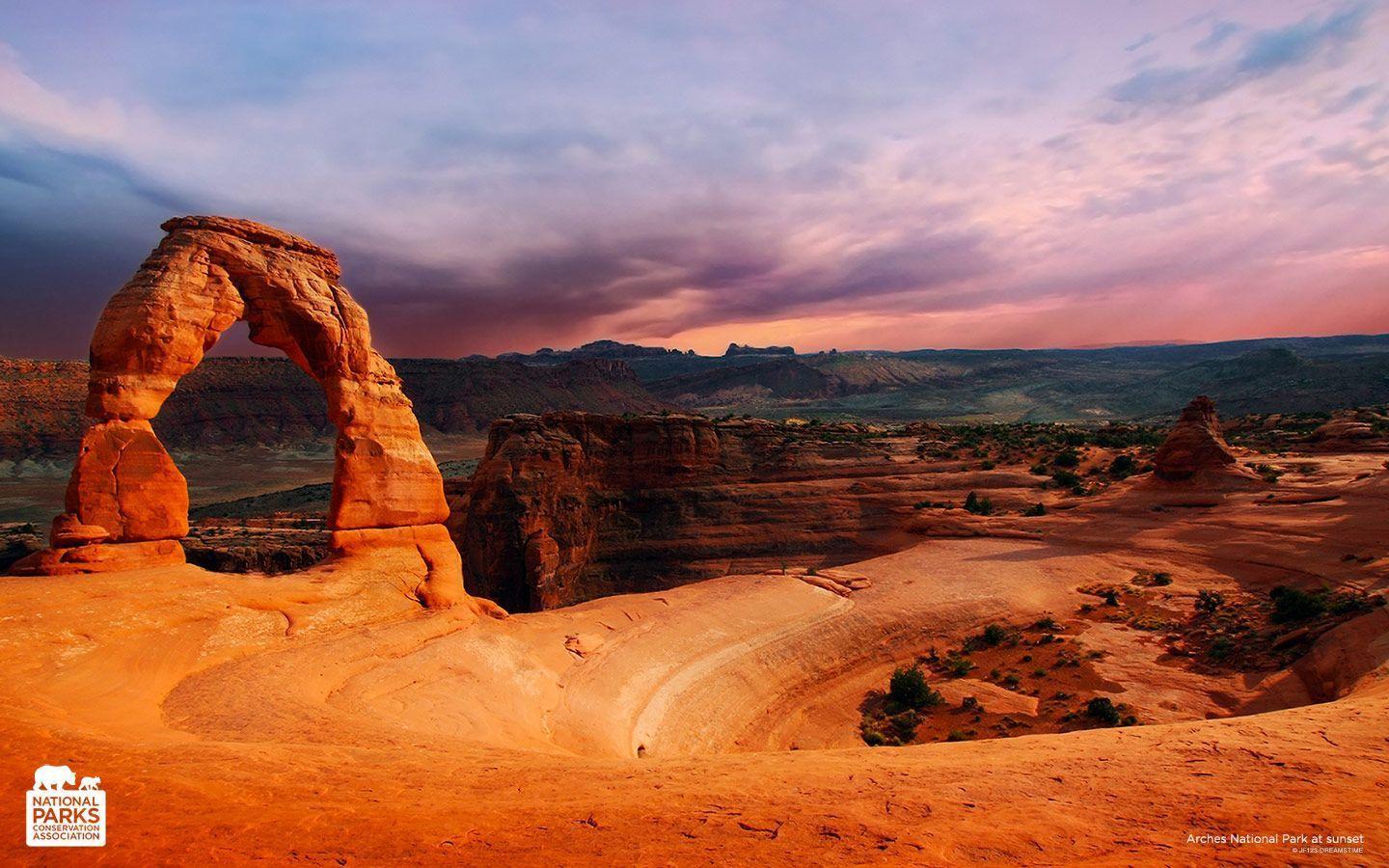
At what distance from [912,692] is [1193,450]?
26035mm

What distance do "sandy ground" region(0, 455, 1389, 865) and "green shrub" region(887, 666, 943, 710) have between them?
1.39 m

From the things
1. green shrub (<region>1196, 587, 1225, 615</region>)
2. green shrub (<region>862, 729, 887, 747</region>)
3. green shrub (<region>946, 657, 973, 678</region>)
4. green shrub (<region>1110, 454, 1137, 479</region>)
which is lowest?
green shrub (<region>862, 729, 887, 747</region>)

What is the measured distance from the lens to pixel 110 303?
45.8 ft

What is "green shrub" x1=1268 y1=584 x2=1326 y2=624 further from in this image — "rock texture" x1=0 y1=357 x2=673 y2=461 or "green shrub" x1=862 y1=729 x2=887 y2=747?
"rock texture" x1=0 y1=357 x2=673 y2=461

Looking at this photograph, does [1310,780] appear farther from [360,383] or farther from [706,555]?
[706,555]

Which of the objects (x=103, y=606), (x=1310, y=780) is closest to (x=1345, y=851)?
(x=1310, y=780)

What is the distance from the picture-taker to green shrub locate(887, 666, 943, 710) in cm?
1912

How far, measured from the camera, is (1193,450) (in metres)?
34.2

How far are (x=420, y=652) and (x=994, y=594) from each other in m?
21.9

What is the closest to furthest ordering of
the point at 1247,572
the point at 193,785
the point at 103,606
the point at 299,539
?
the point at 193,785 < the point at 103,606 < the point at 1247,572 < the point at 299,539

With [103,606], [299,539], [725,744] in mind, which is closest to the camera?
[103,606]

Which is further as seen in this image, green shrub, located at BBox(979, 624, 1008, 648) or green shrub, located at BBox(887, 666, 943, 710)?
green shrub, located at BBox(979, 624, 1008, 648)

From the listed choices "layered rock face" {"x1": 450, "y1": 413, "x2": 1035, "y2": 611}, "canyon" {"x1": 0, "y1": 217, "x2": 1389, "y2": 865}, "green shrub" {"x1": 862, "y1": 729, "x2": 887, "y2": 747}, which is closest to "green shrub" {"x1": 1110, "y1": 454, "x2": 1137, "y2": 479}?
"canyon" {"x1": 0, "y1": 217, "x2": 1389, "y2": 865}

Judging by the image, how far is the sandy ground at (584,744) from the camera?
5.62 metres
